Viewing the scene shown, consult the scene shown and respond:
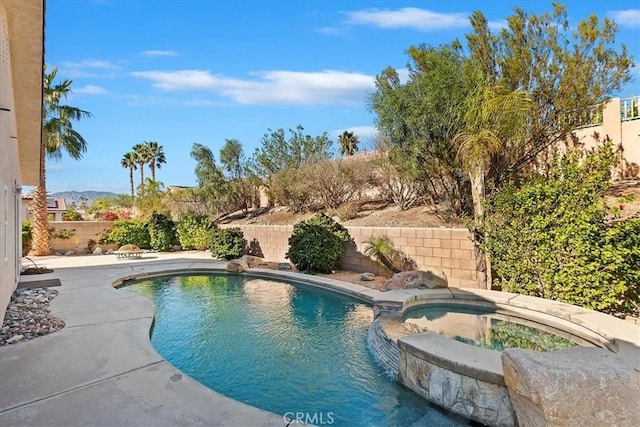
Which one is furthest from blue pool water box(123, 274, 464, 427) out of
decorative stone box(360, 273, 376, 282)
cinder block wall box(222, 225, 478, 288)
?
cinder block wall box(222, 225, 478, 288)

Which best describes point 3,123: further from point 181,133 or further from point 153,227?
point 181,133

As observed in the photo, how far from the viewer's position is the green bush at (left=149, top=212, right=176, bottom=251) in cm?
1978

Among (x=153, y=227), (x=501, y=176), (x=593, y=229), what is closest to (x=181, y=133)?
(x=153, y=227)

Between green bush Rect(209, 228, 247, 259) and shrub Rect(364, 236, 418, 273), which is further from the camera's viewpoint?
green bush Rect(209, 228, 247, 259)

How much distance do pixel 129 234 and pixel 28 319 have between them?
14.7 m

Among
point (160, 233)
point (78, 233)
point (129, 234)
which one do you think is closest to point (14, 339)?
point (160, 233)

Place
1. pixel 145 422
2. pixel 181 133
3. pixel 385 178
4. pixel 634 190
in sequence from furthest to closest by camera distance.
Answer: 1. pixel 181 133
2. pixel 385 178
3. pixel 634 190
4. pixel 145 422

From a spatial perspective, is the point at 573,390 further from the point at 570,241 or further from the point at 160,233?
the point at 160,233

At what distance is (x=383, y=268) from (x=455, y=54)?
269 inches

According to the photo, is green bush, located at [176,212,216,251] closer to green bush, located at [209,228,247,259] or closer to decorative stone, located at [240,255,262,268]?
green bush, located at [209,228,247,259]

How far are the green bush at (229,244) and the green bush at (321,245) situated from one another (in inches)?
169

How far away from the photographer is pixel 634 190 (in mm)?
10422

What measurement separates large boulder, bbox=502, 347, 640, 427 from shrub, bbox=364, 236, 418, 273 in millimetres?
7129

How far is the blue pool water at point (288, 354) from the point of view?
4.25 meters
